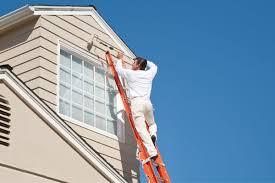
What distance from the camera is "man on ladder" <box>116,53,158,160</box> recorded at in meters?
7.98

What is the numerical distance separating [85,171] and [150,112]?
7.24 ft

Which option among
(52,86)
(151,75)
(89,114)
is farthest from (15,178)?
(151,75)

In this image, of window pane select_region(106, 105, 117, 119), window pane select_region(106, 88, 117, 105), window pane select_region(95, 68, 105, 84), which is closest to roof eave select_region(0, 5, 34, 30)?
window pane select_region(95, 68, 105, 84)

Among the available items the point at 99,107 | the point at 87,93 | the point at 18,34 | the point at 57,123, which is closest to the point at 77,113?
the point at 87,93

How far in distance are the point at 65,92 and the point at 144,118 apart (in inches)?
Answer: 52.4

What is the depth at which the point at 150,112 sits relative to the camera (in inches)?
326

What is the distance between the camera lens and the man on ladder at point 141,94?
26.2 feet

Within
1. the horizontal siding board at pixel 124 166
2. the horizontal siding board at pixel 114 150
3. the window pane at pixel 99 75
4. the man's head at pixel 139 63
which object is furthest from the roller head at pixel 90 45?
the horizontal siding board at pixel 124 166

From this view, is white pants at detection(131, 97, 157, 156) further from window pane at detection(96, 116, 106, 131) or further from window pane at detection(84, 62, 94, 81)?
window pane at detection(84, 62, 94, 81)

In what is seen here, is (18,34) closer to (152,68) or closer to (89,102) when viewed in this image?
(89,102)

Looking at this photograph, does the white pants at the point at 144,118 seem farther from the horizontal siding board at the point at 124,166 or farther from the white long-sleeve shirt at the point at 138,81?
the horizontal siding board at the point at 124,166

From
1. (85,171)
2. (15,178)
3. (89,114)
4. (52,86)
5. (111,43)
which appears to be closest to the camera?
(15,178)

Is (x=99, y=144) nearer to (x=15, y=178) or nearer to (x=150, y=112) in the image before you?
(x=150, y=112)

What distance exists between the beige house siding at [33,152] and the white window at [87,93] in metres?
1.89
